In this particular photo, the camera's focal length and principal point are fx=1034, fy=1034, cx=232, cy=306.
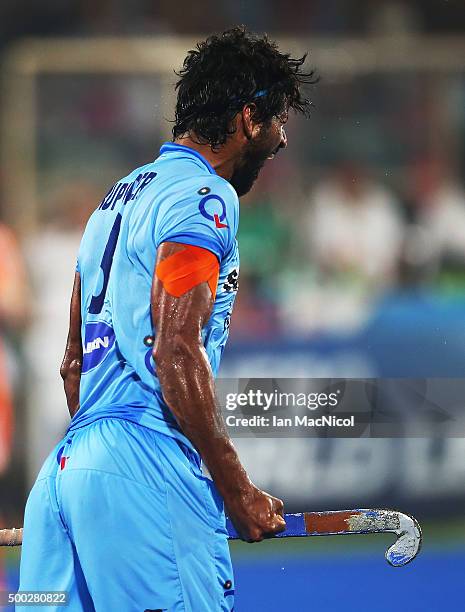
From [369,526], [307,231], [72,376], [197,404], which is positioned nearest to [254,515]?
[197,404]

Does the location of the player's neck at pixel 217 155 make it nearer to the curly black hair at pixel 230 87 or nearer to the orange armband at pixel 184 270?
the curly black hair at pixel 230 87

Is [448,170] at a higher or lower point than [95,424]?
higher

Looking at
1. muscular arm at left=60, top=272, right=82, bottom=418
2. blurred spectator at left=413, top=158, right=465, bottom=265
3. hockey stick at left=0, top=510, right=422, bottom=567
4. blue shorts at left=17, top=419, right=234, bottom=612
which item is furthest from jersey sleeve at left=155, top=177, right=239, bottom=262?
blurred spectator at left=413, top=158, right=465, bottom=265

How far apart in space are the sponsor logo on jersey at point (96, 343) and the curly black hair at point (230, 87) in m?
0.44

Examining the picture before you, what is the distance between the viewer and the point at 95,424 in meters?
1.93

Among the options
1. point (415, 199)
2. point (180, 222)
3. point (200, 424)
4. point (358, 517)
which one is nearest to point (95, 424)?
point (200, 424)

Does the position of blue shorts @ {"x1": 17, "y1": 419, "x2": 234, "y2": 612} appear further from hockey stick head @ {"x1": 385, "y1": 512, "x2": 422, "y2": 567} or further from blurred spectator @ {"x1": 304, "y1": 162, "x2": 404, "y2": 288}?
blurred spectator @ {"x1": 304, "y1": 162, "x2": 404, "y2": 288}

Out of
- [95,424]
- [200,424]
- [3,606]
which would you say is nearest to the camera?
[200,424]

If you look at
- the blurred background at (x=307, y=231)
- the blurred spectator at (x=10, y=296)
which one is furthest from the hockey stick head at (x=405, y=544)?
the blurred spectator at (x=10, y=296)

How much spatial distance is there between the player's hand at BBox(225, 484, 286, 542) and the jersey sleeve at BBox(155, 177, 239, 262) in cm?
43

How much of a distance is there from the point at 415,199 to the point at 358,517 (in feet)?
6.13

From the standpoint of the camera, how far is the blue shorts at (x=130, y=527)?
184 cm

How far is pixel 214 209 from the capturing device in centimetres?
186

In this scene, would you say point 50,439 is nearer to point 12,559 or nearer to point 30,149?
point 12,559
